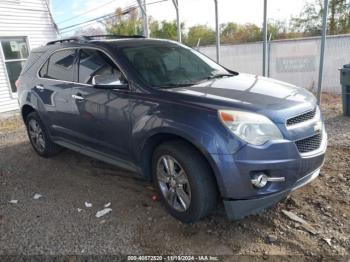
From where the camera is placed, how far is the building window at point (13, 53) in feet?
33.7

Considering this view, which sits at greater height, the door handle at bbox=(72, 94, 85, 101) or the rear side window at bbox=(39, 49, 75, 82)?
the rear side window at bbox=(39, 49, 75, 82)

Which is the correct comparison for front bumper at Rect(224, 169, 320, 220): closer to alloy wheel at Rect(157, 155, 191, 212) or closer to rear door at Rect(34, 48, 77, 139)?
alloy wheel at Rect(157, 155, 191, 212)

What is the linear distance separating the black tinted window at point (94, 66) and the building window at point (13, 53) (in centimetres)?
782

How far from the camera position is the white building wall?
33.2ft

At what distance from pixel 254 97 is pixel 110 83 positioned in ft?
4.90

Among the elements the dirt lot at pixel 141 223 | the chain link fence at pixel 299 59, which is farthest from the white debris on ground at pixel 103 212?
the chain link fence at pixel 299 59

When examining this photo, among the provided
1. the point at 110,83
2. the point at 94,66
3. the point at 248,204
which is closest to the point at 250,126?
the point at 248,204

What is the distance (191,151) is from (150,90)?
2.47ft

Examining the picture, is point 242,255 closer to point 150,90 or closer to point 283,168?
point 283,168

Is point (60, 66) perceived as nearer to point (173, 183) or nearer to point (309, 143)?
point (173, 183)

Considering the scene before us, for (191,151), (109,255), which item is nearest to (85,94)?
(191,151)

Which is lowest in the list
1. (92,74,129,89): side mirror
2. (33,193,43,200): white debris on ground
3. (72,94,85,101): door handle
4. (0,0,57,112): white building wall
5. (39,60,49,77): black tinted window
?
(33,193,43,200): white debris on ground

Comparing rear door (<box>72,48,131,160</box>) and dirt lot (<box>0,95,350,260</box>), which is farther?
rear door (<box>72,48,131,160</box>)

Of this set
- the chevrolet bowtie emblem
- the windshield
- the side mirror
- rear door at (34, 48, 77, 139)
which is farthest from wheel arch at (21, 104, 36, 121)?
the chevrolet bowtie emblem
